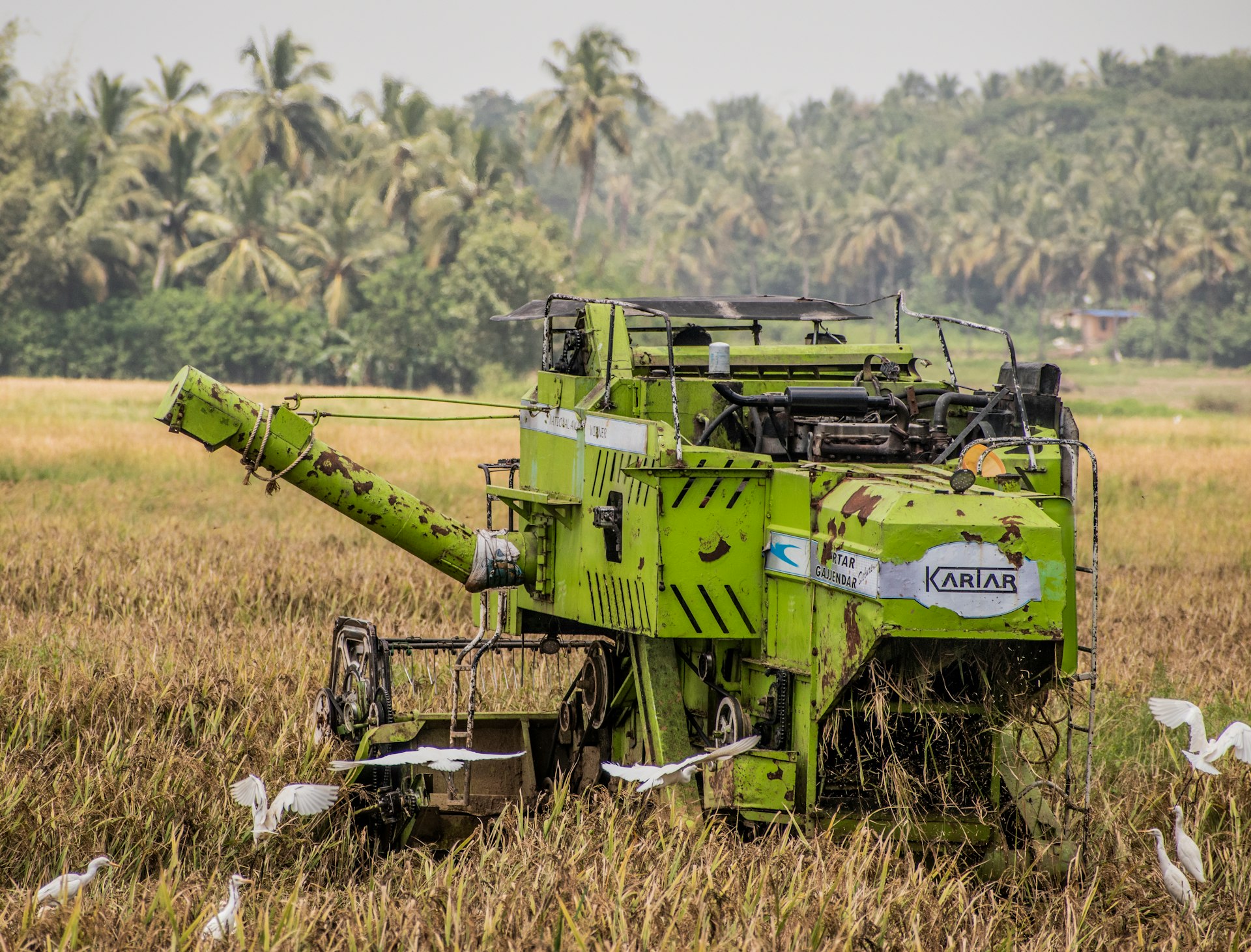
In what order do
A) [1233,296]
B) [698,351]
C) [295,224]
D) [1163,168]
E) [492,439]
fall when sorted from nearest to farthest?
1. [698,351]
2. [492,439]
3. [295,224]
4. [1233,296]
5. [1163,168]

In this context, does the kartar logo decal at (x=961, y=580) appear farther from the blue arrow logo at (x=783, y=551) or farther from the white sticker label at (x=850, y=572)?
the blue arrow logo at (x=783, y=551)

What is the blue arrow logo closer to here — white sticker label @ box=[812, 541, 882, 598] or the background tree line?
white sticker label @ box=[812, 541, 882, 598]

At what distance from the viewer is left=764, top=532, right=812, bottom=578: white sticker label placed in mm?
5543

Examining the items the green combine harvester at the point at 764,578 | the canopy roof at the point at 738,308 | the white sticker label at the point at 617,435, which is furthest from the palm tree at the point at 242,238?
the white sticker label at the point at 617,435

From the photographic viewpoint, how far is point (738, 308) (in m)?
7.14

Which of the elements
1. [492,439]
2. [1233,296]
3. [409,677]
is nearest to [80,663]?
[409,677]

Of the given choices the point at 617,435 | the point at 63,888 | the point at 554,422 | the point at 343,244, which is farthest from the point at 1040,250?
the point at 63,888

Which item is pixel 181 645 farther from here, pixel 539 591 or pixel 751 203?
pixel 751 203

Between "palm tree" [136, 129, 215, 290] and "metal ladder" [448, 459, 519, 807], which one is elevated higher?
"palm tree" [136, 129, 215, 290]

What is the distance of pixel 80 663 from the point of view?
812 centimetres

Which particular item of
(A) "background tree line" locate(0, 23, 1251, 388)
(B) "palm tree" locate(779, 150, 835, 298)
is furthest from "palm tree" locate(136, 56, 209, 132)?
(B) "palm tree" locate(779, 150, 835, 298)

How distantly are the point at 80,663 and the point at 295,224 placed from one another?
44.8 m

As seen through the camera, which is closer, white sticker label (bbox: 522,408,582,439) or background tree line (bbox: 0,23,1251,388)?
white sticker label (bbox: 522,408,582,439)

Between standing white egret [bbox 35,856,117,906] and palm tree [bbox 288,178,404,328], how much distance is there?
45.6 metres
